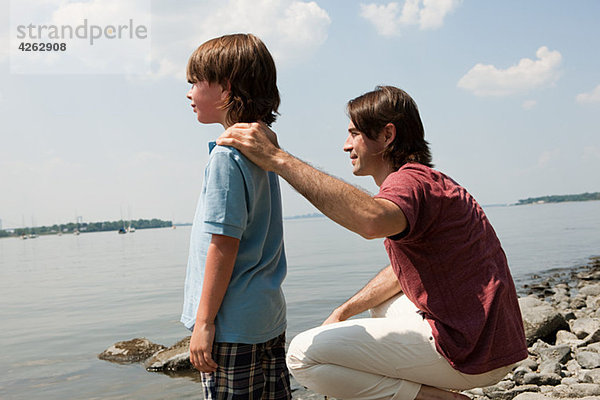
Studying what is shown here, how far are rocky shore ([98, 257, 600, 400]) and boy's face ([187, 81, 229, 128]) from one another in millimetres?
3402

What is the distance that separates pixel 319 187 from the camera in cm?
237

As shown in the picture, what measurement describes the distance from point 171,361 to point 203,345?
5.11m

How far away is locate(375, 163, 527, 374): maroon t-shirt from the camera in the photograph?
2592 mm

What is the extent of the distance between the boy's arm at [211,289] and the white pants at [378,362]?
2.40 ft

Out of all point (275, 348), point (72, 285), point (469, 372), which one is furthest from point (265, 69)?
point (72, 285)

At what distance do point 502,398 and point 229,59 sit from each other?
3.90 meters

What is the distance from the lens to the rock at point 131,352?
7875 millimetres

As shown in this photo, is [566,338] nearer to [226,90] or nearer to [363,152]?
[363,152]

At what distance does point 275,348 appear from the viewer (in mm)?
2572

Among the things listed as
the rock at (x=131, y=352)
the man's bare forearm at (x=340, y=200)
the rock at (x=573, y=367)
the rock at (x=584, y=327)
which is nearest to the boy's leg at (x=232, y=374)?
the man's bare forearm at (x=340, y=200)

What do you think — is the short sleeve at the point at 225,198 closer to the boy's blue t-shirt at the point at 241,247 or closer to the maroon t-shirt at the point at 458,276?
the boy's blue t-shirt at the point at 241,247

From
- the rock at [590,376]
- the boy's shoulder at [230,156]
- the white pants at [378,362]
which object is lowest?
the rock at [590,376]

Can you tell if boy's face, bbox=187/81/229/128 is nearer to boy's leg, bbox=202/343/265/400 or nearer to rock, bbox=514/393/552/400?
boy's leg, bbox=202/343/265/400

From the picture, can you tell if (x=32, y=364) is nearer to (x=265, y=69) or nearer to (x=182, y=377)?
(x=182, y=377)
